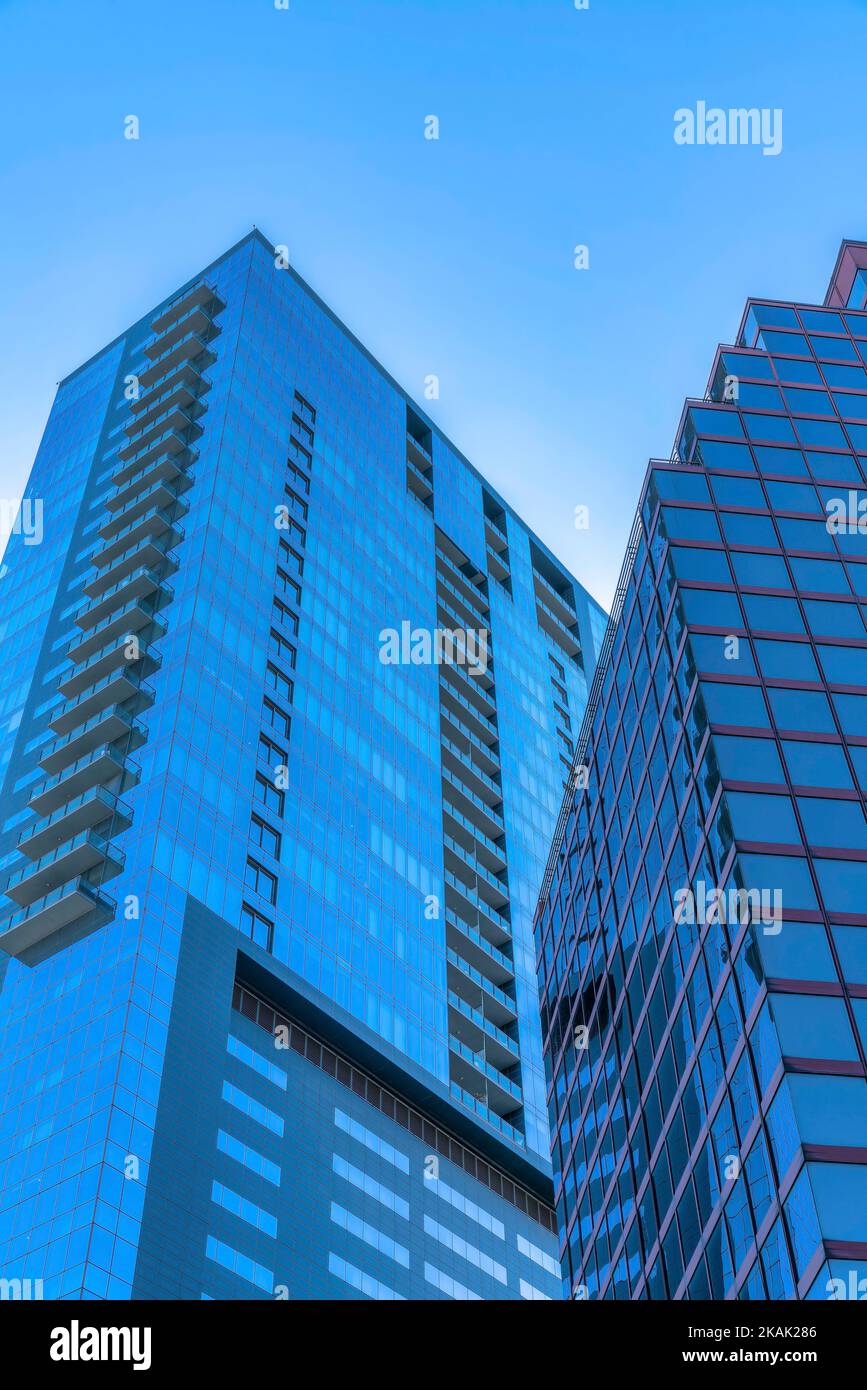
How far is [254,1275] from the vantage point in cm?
7050

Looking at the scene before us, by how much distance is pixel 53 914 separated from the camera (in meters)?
80.1

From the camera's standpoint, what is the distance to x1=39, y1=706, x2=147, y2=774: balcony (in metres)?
89.8

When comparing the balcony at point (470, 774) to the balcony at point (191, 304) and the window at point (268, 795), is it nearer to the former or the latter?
the window at point (268, 795)

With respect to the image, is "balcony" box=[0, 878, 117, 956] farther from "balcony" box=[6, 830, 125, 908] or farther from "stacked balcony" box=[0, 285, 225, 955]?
"balcony" box=[6, 830, 125, 908]

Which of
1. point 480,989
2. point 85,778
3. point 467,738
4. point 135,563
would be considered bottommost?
point 480,989

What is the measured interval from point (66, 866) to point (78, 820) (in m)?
3.85

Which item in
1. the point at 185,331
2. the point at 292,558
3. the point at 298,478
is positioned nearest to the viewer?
the point at 292,558

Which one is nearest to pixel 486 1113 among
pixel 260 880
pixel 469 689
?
pixel 260 880

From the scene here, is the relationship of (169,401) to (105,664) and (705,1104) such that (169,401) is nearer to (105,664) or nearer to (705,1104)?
(105,664)

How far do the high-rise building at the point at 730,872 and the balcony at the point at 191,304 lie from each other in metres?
78.6

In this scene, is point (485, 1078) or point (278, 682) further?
point (485, 1078)

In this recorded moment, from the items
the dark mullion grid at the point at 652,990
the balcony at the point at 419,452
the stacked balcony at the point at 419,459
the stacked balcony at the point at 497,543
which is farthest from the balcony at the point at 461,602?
the dark mullion grid at the point at 652,990

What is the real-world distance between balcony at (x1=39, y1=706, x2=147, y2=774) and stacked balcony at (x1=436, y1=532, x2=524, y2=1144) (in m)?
30.4
